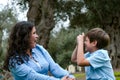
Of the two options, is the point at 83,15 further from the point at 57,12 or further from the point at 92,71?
the point at 92,71

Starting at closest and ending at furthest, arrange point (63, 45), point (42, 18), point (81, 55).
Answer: point (81, 55) → point (42, 18) → point (63, 45)

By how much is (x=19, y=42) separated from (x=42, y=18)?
44.4 feet

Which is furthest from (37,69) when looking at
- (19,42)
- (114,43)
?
(114,43)

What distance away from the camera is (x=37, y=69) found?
4.66 metres

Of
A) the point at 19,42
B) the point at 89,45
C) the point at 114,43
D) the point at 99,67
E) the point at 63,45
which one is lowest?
the point at 63,45

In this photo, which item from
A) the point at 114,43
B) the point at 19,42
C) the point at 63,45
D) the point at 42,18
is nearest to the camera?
the point at 19,42

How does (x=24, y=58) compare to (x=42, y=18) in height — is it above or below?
below

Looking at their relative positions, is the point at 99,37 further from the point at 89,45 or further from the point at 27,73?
the point at 27,73

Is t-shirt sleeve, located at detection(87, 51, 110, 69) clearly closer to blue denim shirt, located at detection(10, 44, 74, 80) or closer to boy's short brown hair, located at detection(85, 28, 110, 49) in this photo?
boy's short brown hair, located at detection(85, 28, 110, 49)

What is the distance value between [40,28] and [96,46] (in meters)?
12.9

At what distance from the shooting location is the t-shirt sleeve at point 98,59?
505 cm

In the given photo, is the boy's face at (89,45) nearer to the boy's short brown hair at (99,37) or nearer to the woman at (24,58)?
the boy's short brown hair at (99,37)

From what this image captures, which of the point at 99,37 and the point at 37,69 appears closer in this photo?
the point at 37,69

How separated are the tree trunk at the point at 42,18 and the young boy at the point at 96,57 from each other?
12.6 meters
